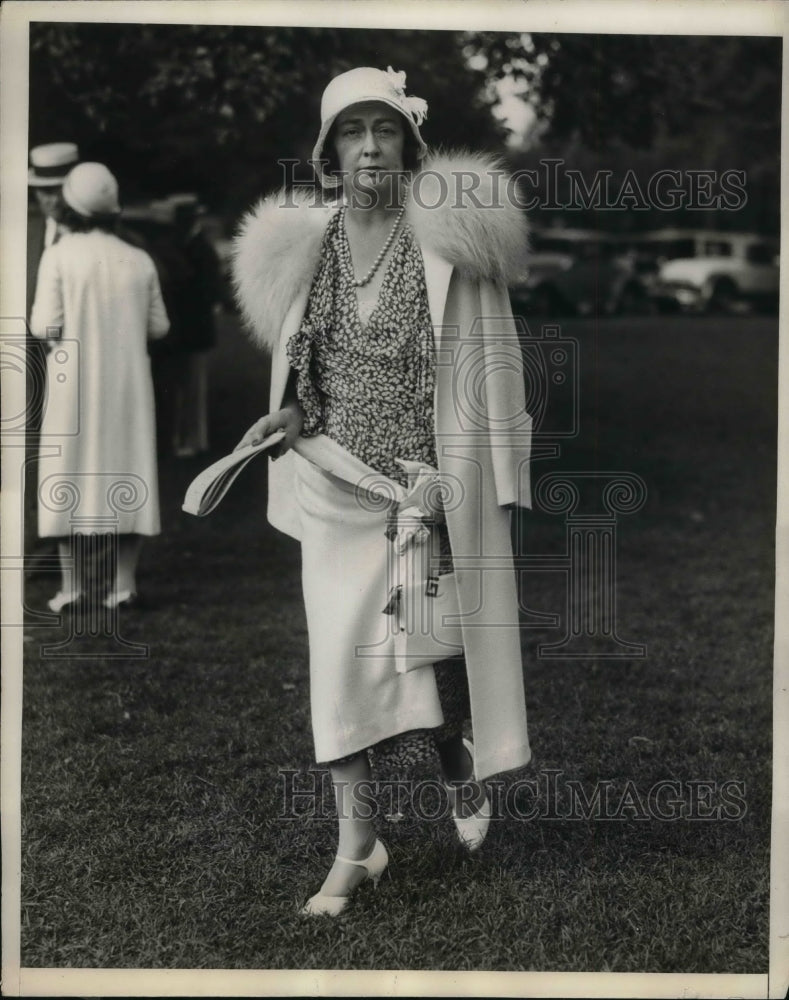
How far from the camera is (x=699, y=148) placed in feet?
72.5

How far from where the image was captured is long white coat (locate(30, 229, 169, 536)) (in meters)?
7.38

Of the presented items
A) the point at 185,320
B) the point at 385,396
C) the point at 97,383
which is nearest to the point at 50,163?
the point at 97,383

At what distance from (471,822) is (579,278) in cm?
1729

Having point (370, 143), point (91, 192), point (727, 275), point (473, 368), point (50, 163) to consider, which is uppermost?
point (727, 275)

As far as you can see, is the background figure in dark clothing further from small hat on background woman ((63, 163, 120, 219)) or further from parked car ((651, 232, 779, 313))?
parked car ((651, 232, 779, 313))

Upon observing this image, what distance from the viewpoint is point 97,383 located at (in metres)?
7.59

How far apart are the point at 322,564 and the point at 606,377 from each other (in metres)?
11.8

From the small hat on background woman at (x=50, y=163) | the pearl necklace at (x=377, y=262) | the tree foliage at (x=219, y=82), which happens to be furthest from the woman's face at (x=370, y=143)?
the tree foliage at (x=219, y=82)

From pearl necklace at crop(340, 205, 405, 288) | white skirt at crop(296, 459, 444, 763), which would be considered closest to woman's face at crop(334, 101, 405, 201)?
pearl necklace at crop(340, 205, 405, 288)

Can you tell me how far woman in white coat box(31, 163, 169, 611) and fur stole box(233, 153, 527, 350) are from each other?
3.36m

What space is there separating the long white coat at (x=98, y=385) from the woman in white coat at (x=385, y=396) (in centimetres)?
339

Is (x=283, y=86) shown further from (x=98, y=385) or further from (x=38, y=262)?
(x=98, y=385)

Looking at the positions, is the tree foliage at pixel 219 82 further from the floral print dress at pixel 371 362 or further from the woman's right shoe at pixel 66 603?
the floral print dress at pixel 371 362

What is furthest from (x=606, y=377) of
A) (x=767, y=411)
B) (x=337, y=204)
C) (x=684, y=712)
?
(x=337, y=204)
